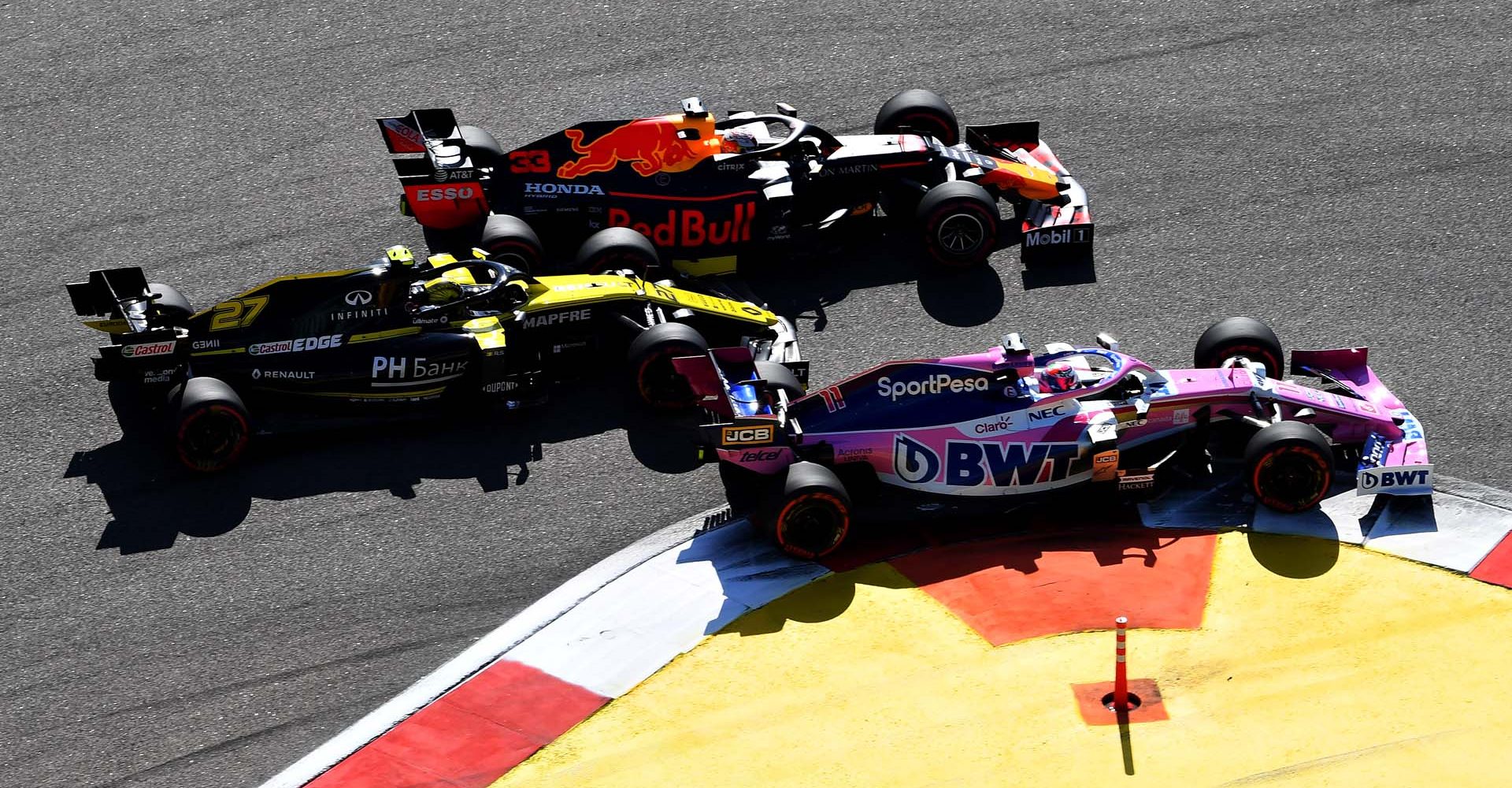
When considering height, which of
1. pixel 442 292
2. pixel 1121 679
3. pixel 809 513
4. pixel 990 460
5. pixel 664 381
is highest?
pixel 442 292

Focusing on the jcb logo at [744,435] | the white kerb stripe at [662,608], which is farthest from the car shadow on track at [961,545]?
the jcb logo at [744,435]

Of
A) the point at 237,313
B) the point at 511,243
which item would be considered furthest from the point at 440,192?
the point at 237,313

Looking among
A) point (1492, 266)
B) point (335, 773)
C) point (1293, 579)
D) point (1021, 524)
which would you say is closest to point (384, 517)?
point (335, 773)

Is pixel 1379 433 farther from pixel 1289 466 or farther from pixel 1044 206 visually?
pixel 1044 206

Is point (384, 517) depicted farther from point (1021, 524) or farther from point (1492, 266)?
point (1492, 266)

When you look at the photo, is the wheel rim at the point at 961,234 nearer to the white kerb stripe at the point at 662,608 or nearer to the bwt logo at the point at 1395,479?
the white kerb stripe at the point at 662,608

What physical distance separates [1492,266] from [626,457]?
10.1m

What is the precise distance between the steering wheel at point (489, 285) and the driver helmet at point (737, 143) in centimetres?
294

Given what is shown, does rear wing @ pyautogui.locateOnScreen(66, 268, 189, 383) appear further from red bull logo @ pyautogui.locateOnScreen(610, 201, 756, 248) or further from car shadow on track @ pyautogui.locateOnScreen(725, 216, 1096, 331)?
car shadow on track @ pyautogui.locateOnScreen(725, 216, 1096, 331)

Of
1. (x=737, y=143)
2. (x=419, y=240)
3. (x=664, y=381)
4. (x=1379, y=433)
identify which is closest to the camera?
(x=1379, y=433)

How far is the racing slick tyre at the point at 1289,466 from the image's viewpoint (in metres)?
14.9

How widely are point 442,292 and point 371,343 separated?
873 mm

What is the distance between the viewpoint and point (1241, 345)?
645 inches

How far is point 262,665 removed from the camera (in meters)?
14.1
